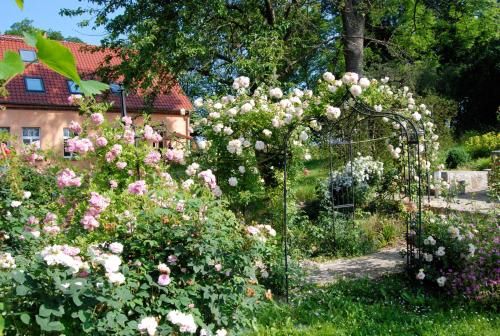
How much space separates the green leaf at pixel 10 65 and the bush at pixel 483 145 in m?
15.8

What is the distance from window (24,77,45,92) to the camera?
862 inches

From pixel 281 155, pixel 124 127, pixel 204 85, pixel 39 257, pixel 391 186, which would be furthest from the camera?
pixel 204 85

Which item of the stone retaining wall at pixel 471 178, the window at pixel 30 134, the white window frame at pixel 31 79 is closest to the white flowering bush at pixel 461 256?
the stone retaining wall at pixel 471 178

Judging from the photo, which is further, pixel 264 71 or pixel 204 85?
pixel 204 85

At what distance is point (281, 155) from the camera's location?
20.4ft

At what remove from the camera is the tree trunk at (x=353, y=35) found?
42.5 ft

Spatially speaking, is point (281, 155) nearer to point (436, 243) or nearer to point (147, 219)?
point (436, 243)

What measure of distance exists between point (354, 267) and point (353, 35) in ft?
28.6

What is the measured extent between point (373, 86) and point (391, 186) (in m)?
2.93

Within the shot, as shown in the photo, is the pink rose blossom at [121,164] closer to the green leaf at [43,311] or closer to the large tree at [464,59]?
the green leaf at [43,311]

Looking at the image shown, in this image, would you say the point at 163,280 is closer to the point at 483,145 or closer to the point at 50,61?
the point at 50,61

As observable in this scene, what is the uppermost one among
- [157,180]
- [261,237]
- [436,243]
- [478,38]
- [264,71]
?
[478,38]

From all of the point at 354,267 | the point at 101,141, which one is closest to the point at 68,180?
the point at 101,141

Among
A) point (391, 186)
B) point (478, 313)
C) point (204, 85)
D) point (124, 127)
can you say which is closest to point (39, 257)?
point (124, 127)
